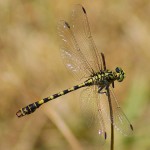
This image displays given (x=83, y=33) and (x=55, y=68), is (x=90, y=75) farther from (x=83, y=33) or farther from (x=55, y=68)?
(x=55, y=68)

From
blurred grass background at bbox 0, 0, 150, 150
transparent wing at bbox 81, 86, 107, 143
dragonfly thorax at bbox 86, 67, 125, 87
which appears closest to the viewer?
dragonfly thorax at bbox 86, 67, 125, 87

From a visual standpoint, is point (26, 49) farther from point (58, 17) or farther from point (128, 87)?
point (128, 87)

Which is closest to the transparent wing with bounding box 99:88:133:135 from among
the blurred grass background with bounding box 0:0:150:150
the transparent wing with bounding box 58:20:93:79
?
the transparent wing with bounding box 58:20:93:79

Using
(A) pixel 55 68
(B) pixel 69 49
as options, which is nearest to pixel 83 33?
(B) pixel 69 49

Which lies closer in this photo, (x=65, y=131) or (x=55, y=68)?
(x=65, y=131)

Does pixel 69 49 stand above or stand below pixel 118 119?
above

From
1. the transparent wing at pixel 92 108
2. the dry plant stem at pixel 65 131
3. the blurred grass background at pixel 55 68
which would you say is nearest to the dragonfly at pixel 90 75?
the transparent wing at pixel 92 108

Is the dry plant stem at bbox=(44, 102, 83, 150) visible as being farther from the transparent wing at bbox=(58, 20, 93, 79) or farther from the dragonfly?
the transparent wing at bbox=(58, 20, 93, 79)
